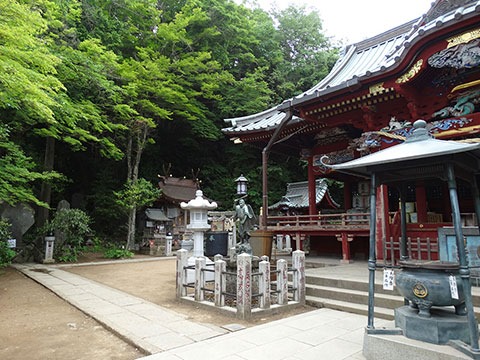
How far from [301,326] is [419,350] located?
77.7 inches

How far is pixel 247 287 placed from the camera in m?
5.29

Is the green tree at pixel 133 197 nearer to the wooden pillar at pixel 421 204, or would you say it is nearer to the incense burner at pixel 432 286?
the wooden pillar at pixel 421 204

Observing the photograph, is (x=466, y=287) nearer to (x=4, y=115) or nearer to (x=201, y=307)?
(x=201, y=307)

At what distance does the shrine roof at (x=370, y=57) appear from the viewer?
19.5 ft

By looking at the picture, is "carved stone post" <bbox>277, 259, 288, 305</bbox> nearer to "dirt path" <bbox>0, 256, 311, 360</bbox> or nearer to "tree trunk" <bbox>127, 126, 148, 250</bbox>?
"dirt path" <bbox>0, 256, 311, 360</bbox>

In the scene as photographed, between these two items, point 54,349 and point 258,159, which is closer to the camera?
point 54,349

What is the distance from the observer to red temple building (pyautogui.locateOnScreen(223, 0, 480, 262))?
19.9 feet

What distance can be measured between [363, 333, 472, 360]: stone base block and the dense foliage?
10099 mm

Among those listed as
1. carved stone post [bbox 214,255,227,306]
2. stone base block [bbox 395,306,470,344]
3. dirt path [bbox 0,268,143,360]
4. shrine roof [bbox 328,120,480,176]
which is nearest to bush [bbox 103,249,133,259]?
dirt path [bbox 0,268,143,360]

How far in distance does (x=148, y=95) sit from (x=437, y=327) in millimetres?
17708

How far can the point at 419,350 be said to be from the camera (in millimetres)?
3059

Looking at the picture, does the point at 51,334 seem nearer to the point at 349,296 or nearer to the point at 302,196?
the point at 349,296

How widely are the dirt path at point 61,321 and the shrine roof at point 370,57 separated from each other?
5164 mm

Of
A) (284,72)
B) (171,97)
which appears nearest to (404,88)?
(171,97)
